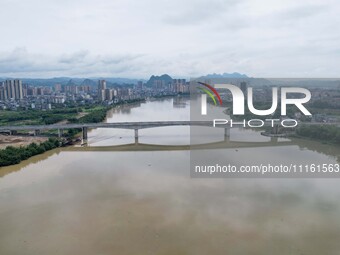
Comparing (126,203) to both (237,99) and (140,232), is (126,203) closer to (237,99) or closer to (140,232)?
(140,232)

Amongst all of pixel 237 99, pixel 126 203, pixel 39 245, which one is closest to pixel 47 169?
pixel 126 203

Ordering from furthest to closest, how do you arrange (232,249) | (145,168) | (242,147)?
1. (242,147)
2. (145,168)
3. (232,249)

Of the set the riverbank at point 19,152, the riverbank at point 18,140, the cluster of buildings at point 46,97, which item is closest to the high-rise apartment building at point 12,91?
the cluster of buildings at point 46,97

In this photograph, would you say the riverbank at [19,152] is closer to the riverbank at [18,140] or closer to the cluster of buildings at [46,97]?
the riverbank at [18,140]

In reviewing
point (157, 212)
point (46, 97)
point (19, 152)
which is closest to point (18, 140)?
point (19, 152)

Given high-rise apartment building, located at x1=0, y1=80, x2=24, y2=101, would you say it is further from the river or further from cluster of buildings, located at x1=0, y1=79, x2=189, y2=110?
the river

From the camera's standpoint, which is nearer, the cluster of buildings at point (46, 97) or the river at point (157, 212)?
the river at point (157, 212)

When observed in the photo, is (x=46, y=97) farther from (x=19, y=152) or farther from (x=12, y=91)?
(x=19, y=152)

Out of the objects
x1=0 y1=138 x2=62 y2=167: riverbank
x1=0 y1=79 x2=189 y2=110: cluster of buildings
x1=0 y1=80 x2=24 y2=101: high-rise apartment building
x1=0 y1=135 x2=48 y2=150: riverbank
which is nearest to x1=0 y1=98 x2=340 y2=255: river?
x1=0 y1=138 x2=62 y2=167: riverbank
